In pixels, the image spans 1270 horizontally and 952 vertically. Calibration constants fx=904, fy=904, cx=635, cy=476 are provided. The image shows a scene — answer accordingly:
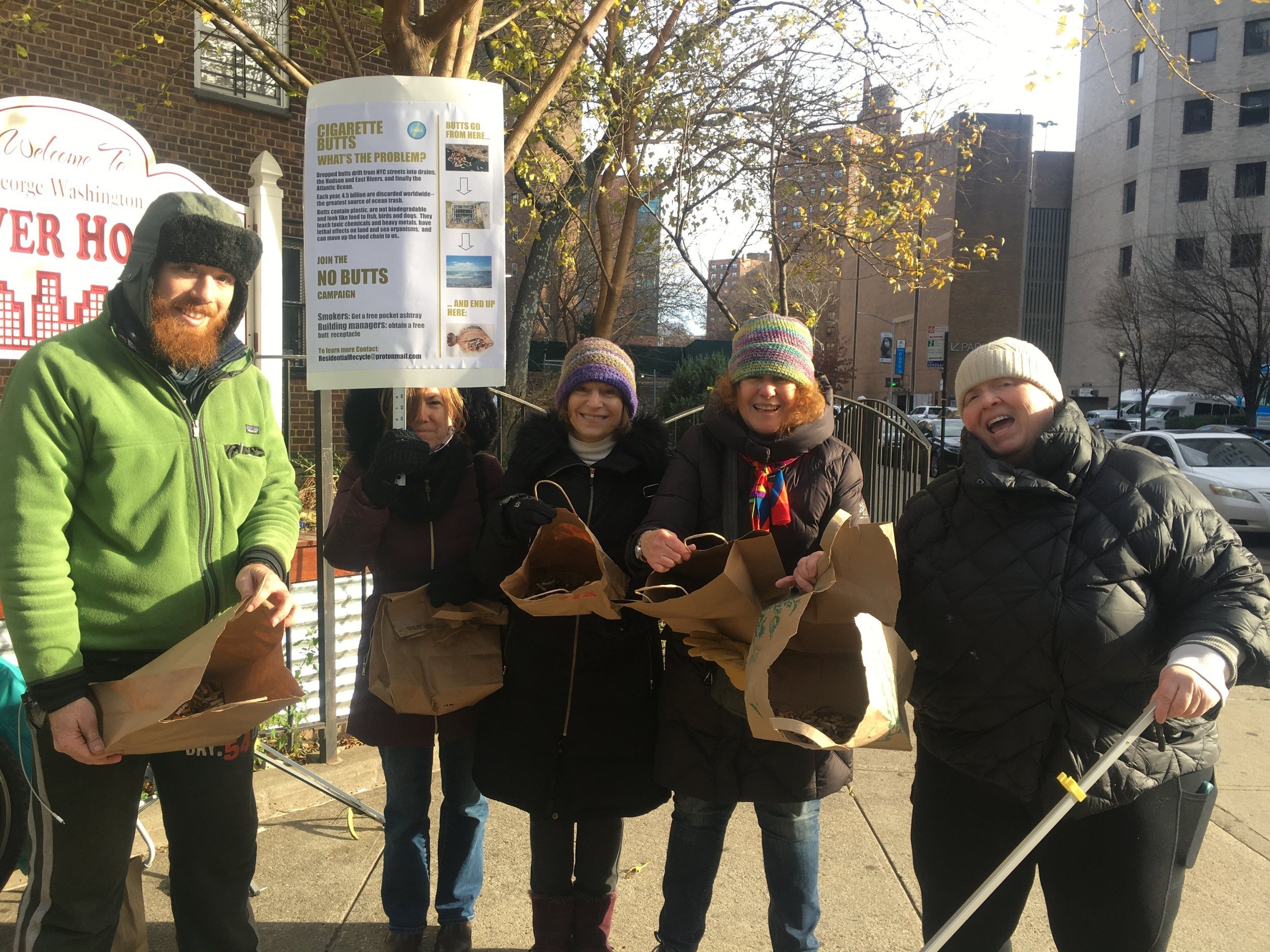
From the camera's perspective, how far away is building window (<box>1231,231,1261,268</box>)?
1053 inches

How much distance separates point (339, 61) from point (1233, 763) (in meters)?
11.6

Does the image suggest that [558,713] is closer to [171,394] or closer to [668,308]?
[171,394]

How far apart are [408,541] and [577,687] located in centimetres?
68

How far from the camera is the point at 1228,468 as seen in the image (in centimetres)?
1320

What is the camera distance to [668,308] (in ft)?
99.6

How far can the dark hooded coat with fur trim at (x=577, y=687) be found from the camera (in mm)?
2537

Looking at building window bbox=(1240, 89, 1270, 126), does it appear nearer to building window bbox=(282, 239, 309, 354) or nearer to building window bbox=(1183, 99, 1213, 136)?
building window bbox=(1183, 99, 1213, 136)

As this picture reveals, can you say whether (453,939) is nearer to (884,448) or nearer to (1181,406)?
(884,448)

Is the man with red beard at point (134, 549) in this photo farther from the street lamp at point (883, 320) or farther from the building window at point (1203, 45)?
the street lamp at point (883, 320)

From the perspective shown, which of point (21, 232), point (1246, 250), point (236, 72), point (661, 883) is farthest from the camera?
point (1246, 250)

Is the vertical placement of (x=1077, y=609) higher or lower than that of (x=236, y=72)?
lower

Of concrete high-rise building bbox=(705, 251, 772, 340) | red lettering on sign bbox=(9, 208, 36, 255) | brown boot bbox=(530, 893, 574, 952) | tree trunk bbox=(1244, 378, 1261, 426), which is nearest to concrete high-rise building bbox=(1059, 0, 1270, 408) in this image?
tree trunk bbox=(1244, 378, 1261, 426)

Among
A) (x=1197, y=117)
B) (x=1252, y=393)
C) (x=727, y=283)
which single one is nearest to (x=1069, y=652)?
(x=727, y=283)

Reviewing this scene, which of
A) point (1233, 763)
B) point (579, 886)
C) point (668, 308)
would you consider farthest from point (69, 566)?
point (668, 308)
